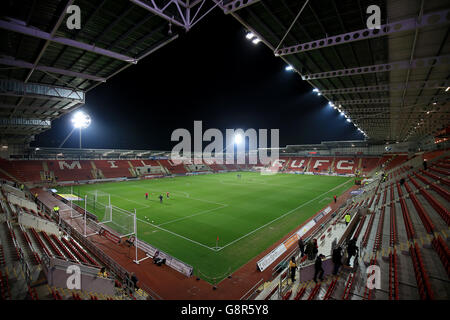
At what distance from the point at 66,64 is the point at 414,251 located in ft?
61.5

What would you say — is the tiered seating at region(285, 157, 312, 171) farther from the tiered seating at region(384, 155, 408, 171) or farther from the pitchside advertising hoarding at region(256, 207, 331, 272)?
the pitchside advertising hoarding at region(256, 207, 331, 272)

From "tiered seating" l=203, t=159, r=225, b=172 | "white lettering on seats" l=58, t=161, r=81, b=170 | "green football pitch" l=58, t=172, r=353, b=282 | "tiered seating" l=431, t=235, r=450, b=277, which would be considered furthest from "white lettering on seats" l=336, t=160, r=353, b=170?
"white lettering on seats" l=58, t=161, r=81, b=170

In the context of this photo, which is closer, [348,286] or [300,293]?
[348,286]

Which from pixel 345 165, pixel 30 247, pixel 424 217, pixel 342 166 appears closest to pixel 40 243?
pixel 30 247

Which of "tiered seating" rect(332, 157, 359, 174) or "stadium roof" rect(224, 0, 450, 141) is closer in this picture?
"stadium roof" rect(224, 0, 450, 141)

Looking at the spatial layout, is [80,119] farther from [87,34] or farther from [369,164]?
[369,164]

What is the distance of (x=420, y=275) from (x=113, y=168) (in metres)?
56.6

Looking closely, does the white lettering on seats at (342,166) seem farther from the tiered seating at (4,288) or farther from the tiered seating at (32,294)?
the tiered seating at (4,288)

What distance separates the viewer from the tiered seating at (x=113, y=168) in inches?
1946

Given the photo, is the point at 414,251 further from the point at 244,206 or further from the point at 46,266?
the point at 244,206

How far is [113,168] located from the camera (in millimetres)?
51875

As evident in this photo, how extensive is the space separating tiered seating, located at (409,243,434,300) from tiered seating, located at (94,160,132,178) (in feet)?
173

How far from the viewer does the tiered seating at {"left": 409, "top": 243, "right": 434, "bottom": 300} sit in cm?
544

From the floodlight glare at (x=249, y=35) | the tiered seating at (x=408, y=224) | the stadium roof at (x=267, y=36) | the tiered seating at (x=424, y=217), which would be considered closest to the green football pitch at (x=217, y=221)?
the tiered seating at (x=408, y=224)
